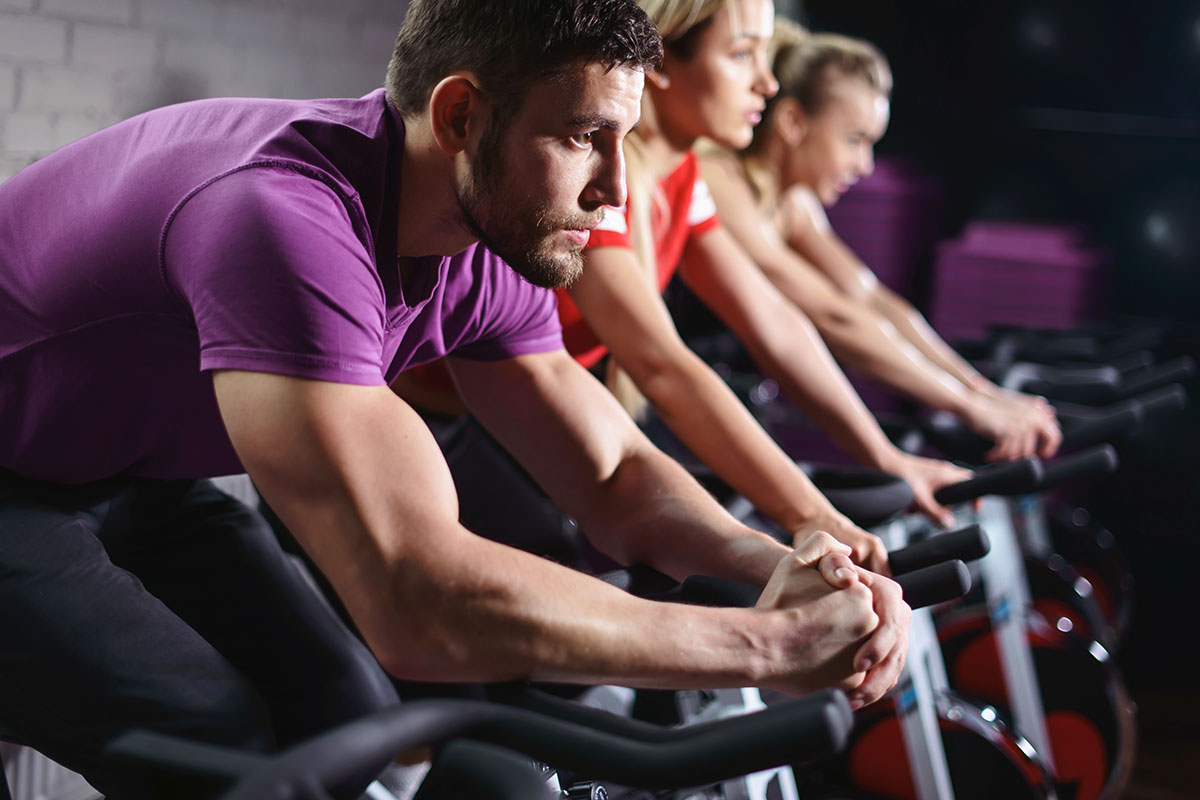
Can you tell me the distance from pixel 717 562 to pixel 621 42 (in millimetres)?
514

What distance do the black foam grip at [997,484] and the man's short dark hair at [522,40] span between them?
0.77 m

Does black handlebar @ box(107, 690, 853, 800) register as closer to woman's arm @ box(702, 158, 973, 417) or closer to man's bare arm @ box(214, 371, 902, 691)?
man's bare arm @ box(214, 371, 902, 691)

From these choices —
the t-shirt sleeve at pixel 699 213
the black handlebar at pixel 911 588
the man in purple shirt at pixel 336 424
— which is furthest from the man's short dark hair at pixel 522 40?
→ the t-shirt sleeve at pixel 699 213

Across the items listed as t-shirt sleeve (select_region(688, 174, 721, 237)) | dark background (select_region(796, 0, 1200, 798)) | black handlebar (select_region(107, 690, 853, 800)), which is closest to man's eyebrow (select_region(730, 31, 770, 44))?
t-shirt sleeve (select_region(688, 174, 721, 237))

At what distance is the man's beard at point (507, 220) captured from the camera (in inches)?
41.6

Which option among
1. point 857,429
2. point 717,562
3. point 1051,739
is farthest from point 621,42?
point 1051,739

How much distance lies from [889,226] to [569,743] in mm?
3423

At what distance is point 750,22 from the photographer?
1769 mm

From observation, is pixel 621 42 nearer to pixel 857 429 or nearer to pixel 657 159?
pixel 657 159

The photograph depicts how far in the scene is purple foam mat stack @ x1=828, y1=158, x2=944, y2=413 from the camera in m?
3.88

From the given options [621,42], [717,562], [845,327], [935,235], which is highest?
[621,42]

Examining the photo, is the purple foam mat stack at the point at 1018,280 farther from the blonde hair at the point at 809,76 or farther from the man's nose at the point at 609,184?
the man's nose at the point at 609,184

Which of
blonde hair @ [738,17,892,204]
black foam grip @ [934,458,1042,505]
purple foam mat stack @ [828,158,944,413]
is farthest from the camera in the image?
purple foam mat stack @ [828,158,944,413]

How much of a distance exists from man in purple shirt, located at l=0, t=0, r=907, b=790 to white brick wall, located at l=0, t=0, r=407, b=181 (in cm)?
60
